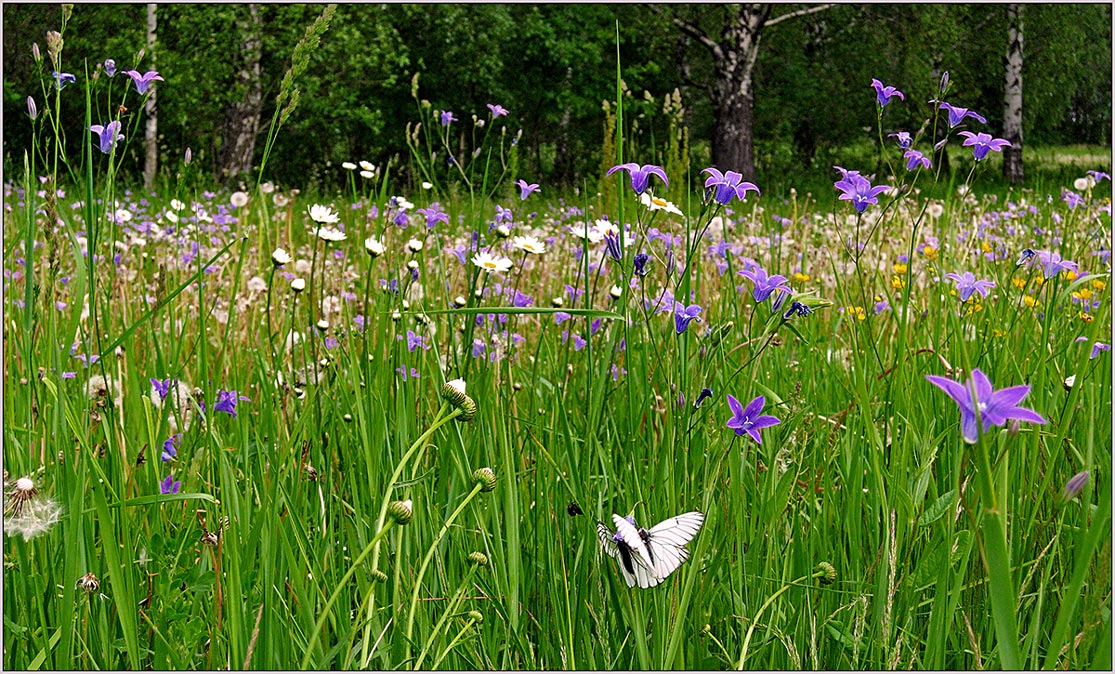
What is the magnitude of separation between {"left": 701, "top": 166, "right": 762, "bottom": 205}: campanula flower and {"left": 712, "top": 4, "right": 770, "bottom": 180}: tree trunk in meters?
9.43

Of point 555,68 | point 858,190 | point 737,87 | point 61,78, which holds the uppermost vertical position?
point 555,68

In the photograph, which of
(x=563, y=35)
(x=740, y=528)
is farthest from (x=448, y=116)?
(x=563, y=35)

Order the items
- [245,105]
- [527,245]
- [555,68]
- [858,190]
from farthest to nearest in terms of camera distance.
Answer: [555,68], [245,105], [527,245], [858,190]

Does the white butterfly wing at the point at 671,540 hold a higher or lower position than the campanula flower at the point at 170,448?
higher

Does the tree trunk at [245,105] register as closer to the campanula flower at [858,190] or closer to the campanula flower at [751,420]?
the campanula flower at [858,190]

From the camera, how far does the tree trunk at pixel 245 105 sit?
393 inches

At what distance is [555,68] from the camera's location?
51.1 ft

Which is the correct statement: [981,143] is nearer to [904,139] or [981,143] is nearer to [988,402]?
[904,139]

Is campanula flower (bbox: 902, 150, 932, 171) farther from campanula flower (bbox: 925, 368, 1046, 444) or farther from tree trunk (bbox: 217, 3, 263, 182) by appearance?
tree trunk (bbox: 217, 3, 263, 182)

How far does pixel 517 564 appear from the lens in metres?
0.92

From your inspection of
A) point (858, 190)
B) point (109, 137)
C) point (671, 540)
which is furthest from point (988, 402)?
point (109, 137)

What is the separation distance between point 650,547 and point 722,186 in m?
0.43

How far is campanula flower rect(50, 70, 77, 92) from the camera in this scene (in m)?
1.06

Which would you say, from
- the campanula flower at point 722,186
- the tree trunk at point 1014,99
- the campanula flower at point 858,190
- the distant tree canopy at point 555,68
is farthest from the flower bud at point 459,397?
the tree trunk at point 1014,99
